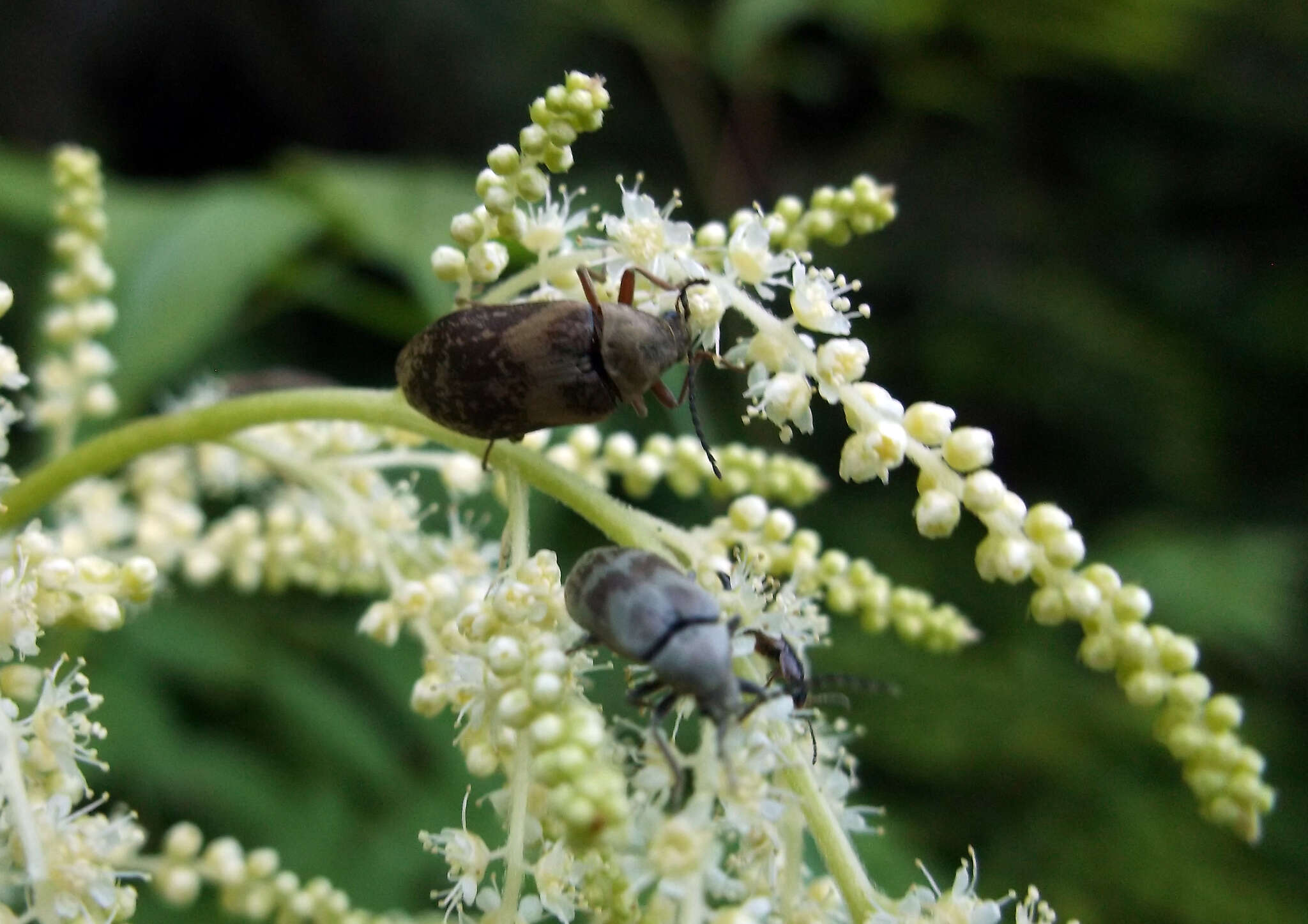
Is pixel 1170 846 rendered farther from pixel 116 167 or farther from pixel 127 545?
pixel 116 167

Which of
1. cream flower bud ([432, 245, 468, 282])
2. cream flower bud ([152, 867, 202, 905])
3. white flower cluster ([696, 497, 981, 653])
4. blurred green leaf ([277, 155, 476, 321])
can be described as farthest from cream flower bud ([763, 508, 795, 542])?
cream flower bud ([152, 867, 202, 905])

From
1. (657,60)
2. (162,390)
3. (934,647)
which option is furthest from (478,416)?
(657,60)

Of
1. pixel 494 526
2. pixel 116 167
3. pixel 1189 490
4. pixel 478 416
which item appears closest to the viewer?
pixel 478 416

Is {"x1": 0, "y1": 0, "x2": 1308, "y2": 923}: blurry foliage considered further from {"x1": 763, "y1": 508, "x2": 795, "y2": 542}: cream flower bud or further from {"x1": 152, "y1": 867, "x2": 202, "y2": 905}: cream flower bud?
{"x1": 763, "y1": 508, "x2": 795, "y2": 542}: cream flower bud

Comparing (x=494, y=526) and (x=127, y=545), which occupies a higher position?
→ (x=494, y=526)

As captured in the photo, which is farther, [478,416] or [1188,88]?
[1188,88]

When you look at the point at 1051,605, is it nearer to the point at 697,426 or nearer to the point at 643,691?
the point at 643,691
